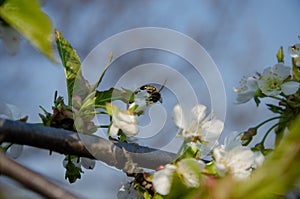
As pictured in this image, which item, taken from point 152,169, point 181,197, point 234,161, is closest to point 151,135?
point 152,169

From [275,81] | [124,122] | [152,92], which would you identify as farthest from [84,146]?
[275,81]

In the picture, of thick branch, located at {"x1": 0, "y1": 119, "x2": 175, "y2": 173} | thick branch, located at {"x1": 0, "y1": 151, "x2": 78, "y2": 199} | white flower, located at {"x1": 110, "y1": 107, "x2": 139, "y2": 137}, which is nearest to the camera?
thick branch, located at {"x1": 0, "y1": 151, "x2": 78, "y2": 199}

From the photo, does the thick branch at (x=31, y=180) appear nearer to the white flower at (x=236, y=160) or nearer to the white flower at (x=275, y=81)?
the white flower at (x=236, y=160)

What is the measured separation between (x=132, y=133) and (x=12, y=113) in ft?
0.58

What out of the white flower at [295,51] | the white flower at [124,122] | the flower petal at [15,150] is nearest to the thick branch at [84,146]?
the white flower at [124,122]

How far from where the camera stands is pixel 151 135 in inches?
28.6

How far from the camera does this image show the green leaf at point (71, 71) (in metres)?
0.69

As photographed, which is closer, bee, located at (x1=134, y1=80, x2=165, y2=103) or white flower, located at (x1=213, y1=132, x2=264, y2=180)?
white flower, located at (x1=213, y1=132, x2=264, y2=180)

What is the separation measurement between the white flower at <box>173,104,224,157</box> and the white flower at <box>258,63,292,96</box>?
0.09 metres

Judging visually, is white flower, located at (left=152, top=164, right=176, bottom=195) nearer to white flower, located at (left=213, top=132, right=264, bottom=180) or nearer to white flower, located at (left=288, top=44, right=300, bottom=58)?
white flower, located at (left=213, top=132, right=264, bottom=180)

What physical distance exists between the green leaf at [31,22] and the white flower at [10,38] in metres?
0.10

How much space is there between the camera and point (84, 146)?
22.4 inches

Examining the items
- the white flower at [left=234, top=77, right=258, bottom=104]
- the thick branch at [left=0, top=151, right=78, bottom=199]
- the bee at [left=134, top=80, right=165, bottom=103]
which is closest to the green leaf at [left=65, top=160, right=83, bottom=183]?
the bee at [left=134, top=80, right=165, bottom=103]

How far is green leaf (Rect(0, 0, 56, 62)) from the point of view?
0.34 m
